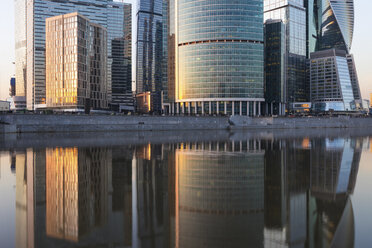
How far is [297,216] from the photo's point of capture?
49.0 ft

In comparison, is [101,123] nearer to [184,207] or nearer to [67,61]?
[67,61]

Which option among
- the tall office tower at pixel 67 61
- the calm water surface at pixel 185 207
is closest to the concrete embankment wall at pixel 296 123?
the tall office tower at pixel 67 61

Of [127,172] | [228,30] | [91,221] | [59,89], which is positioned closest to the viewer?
[91,221]

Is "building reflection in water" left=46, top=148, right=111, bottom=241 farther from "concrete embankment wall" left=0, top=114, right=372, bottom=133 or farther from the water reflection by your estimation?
"concrete embankment wall" left=0, top=114, right=372, bottom=133

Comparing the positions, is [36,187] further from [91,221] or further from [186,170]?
[186,170]

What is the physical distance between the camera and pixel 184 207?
1634 cm

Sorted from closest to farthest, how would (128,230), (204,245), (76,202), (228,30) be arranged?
(204,245) < (128,230) < (76,202) < (228,30)

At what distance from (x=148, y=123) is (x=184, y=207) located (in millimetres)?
102674

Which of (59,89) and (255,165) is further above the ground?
(59,89)

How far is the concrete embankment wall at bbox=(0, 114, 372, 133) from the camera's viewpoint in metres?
91.4

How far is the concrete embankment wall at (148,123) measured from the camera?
91.4 meters

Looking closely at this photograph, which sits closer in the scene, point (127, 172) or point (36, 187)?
point (36, 187)

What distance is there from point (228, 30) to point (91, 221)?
19298cm

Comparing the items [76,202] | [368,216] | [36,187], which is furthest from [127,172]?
[368,216]
